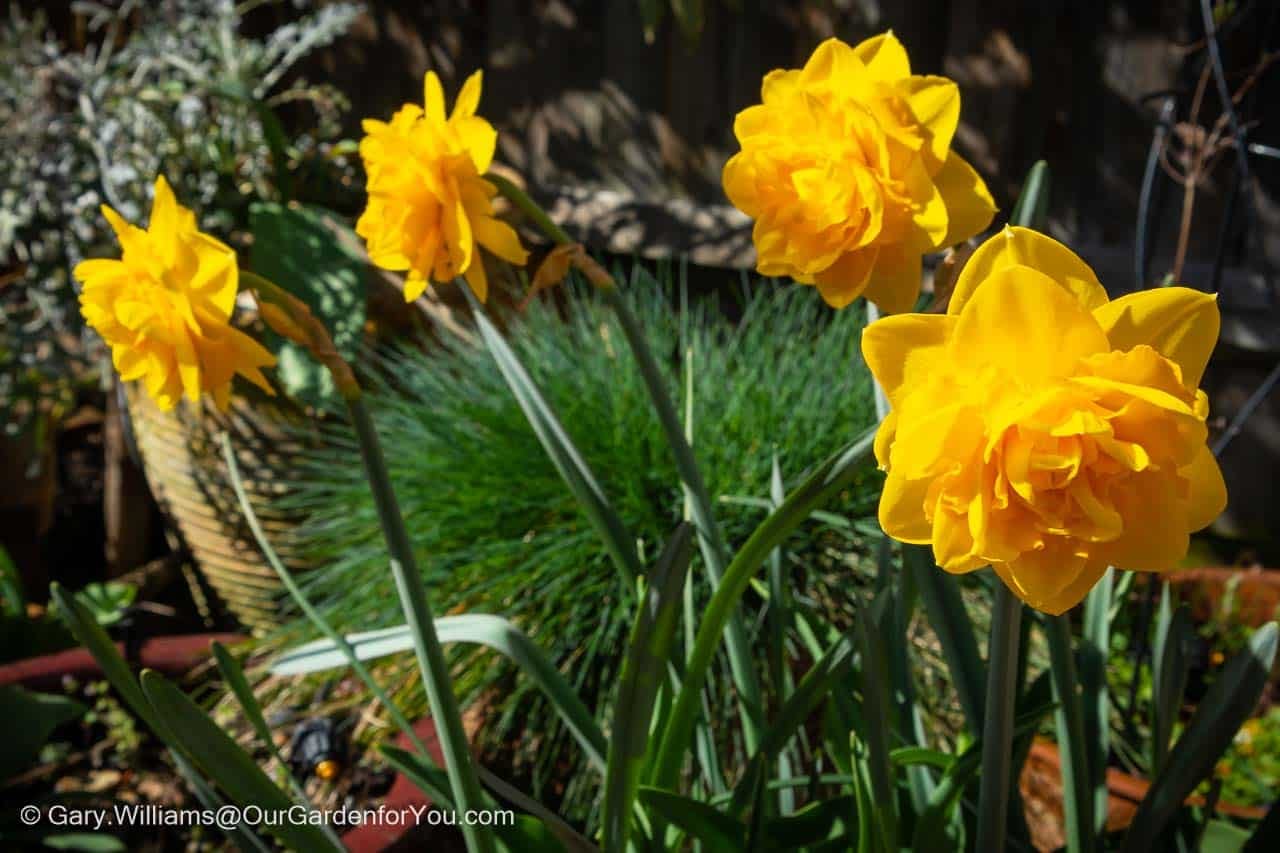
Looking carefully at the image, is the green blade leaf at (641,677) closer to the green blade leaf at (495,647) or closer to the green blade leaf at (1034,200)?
the green blade leaf at (495,647)

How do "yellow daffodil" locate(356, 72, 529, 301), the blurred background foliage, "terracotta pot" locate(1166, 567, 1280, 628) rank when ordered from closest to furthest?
"yellow daffodil" locate(356, 72, 529, 301) < the blurred background foliage < "terracotta pot" locate(1166, 567, 1280, 628)

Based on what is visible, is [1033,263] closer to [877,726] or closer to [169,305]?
[877,726]

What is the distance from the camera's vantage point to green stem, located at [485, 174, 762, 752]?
816mm

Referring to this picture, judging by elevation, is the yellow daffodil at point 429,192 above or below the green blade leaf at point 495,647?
above

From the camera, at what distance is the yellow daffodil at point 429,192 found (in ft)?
2.44

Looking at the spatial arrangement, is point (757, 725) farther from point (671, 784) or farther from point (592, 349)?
point (592, 349)

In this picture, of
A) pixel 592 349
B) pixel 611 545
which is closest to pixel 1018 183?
pixel 592 349

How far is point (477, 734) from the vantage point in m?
1.48

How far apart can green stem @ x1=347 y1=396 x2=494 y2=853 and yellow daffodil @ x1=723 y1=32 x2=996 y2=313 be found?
0.85 ft

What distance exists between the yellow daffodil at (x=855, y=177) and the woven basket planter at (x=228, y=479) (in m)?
1.50

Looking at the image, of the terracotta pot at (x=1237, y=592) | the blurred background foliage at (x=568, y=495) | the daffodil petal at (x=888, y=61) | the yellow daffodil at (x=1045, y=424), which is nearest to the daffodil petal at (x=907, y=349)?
Result: the yellow daffodil at (x=1045, y=424)

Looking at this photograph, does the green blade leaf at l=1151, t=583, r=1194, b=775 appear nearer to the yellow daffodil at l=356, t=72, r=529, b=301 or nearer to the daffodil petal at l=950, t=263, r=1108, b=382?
the daffodil petal at l=950, t=263, r=1108, b=382

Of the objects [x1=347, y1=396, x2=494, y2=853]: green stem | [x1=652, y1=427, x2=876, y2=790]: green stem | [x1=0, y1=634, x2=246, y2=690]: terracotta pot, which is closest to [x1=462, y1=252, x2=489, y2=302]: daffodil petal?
[x1=347, y1=396, x2=494, y2=853]: green stem

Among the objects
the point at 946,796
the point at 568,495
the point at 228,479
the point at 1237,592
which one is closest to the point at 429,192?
the point at 946,796
